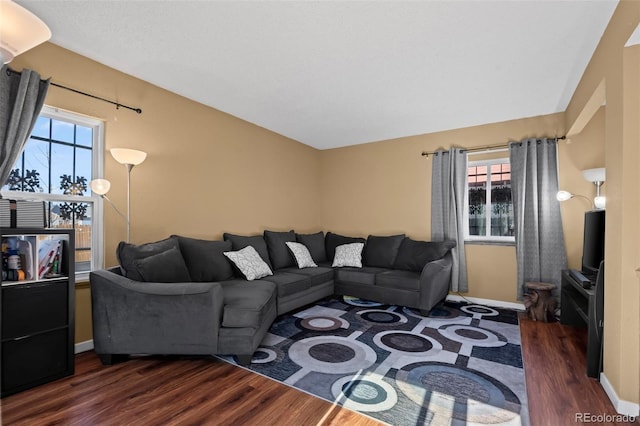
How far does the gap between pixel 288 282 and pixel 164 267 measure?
1339mm

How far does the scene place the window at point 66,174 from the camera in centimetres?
251

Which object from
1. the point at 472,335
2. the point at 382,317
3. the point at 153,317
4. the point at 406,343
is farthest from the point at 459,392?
the point at 153,317

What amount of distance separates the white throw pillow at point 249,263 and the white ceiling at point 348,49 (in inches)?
69.6

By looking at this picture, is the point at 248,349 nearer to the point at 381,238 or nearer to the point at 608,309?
the point at 608,309

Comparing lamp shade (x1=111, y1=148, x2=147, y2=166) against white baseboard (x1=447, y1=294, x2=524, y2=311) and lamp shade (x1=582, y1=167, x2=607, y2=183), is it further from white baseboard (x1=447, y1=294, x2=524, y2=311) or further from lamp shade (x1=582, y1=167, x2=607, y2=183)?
lamp shade (x1=582, y1=167, x2=607, y2=183)

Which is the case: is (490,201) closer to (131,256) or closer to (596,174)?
(596,174)

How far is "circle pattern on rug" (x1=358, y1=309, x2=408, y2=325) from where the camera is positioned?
3.49m

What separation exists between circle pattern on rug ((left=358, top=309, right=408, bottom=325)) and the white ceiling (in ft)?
8.21

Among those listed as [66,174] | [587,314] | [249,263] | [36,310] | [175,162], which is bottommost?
[587,314]

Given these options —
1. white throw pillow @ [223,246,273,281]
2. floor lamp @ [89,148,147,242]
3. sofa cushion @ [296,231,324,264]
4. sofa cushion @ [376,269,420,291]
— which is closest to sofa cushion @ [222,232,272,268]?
white throw pillow @ [223,246,273,281]

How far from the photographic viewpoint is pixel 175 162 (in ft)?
11.3

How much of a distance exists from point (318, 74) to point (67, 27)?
6.44 ft

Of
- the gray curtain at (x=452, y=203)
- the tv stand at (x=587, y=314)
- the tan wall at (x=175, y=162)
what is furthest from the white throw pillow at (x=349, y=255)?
the tv stand at (x=587, y=314)

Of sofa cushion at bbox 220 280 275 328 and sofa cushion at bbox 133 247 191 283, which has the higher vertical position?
sofa cushion at bbox 133 247 191 283
